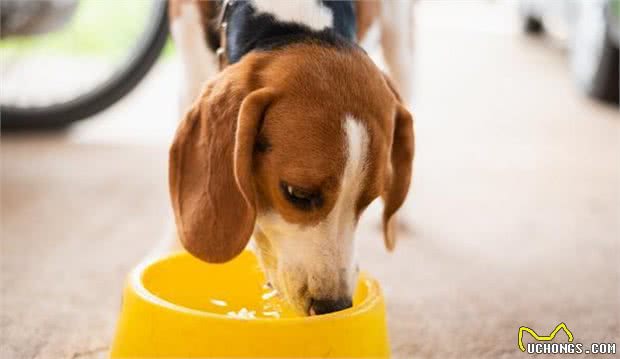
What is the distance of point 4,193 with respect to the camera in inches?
90.5

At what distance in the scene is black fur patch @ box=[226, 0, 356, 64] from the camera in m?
1.35

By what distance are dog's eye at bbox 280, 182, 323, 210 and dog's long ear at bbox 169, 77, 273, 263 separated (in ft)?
0.19

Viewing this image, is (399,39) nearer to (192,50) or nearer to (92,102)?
(192,50)

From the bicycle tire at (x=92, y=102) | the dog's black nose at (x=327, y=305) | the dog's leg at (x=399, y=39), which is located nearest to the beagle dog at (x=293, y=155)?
the dog's black nose at (x=327, y=305)

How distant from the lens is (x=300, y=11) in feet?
4.65

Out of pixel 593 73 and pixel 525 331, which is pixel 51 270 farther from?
pixel 593 73

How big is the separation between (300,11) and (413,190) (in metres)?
1.19

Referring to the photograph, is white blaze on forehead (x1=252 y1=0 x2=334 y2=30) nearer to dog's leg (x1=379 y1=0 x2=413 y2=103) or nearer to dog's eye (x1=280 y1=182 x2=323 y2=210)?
dog's eye (x1=280 y1=182 x2=323 y2=210)

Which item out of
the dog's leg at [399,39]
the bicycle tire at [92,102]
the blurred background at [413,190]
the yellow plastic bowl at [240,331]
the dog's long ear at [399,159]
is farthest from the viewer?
the bicycle tire at [92,102]

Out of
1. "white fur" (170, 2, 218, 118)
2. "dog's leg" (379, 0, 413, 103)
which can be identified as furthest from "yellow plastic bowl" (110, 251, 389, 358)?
"dog's leg" (379, 0, 413, 103)

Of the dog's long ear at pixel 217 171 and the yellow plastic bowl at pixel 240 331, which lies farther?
the dog's long ear at pixel 217 171

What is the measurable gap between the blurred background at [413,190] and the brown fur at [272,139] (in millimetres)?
335

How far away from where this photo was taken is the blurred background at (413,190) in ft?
5.29

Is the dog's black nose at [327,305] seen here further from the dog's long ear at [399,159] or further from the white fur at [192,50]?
the white fur at [192,50]
